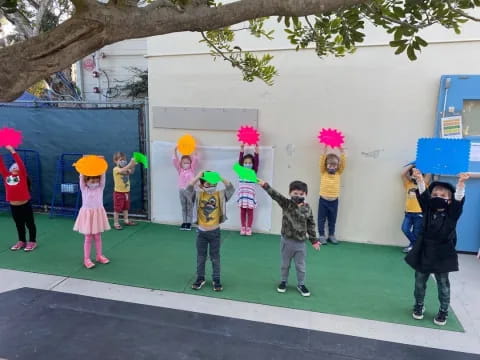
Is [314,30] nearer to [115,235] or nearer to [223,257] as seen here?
[223,257]

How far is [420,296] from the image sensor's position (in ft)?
13.2

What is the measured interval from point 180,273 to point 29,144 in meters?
4.78

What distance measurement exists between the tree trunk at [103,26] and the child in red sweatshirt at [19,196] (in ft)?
13.6

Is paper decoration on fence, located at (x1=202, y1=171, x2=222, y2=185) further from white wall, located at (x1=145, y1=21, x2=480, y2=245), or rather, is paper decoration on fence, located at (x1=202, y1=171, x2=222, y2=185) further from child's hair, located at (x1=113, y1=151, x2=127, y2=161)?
child's hair, located at (x1=113, y1=151, x2=127, y2=161)

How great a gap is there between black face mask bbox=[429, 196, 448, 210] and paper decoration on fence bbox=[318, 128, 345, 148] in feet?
7.30

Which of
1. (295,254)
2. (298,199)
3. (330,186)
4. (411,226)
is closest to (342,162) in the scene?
(330,186)

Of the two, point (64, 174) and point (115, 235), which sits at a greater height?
point (64, 174)

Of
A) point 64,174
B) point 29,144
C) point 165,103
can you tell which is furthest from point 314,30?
point 29,144

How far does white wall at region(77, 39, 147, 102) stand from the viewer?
11938mm

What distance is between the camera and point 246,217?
21.5 feet

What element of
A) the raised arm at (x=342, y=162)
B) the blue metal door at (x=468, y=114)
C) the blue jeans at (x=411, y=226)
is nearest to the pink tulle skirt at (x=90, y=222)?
the raised arm at (x=342, y=162)

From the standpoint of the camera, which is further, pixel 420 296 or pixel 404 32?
pixel 420 296

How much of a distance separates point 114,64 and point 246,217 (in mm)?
8195

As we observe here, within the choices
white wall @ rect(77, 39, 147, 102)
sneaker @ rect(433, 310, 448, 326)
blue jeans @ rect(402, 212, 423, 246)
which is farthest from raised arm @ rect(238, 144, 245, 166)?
white wall @ rect(77, 39, 147, 102)
